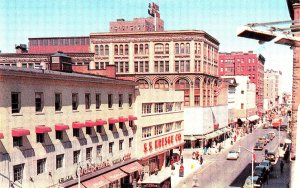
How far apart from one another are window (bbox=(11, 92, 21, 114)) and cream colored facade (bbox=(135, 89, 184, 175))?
2133 centimetres

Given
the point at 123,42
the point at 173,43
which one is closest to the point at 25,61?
the point at 123,42

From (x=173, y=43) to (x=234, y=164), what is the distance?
1214 inches

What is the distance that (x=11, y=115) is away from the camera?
30109 mm

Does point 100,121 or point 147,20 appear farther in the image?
point 147,20

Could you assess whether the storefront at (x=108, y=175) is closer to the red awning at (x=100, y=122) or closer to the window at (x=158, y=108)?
the red awning at (x=100, y=122)

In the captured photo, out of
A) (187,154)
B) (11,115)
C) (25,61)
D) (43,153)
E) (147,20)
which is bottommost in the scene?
(187,154)

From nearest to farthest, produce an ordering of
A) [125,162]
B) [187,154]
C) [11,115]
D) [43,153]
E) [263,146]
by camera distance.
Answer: [11,115], [43,153], [125,162], [187,154], [263,146]

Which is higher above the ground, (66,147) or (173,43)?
(173,43)

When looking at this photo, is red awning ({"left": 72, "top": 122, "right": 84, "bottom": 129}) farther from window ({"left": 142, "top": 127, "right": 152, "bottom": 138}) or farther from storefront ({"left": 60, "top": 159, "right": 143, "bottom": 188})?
window ({"left": 142, "top": 127, "right": 152, "bottom": 138})

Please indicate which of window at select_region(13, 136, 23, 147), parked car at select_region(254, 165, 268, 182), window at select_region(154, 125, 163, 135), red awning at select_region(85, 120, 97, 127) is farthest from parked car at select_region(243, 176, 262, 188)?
window at select_region(13, 136, 23, 147)

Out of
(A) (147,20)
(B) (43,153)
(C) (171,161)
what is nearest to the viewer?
(B) (43,153)

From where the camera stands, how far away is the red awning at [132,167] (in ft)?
149

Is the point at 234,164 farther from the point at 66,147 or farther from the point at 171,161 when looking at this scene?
the point at 66,147

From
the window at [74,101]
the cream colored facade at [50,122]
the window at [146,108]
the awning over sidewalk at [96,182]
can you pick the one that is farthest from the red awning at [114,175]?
the window at [146,108]
